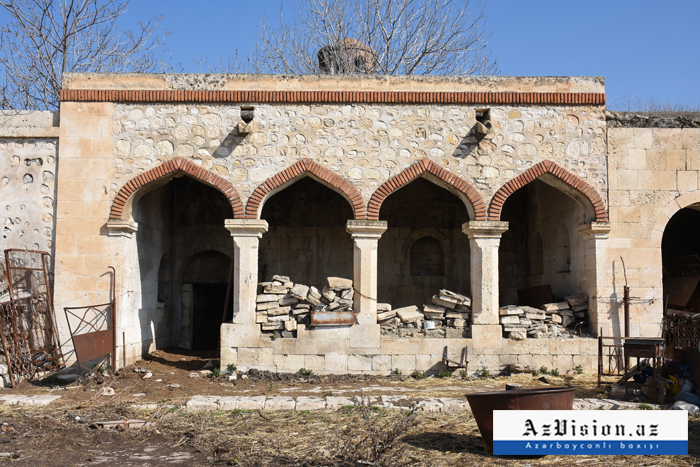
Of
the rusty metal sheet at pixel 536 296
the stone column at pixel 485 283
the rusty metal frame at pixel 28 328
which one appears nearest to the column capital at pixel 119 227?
the rusty metal frame at pixel 28 328

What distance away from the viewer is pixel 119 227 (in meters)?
10.0

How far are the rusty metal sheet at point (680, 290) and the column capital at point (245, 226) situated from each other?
7297 millimetres

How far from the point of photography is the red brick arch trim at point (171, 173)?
10.0 metres

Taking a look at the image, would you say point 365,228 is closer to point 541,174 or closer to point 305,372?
point 305,372

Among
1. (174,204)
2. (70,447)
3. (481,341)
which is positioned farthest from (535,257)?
(70,447)

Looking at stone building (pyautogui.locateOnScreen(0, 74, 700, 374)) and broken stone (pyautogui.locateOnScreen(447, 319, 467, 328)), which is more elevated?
stone building (pyautogui.locateOnScreen(0, 74, 700, 374))

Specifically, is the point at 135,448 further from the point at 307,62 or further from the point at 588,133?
the point at 307,62

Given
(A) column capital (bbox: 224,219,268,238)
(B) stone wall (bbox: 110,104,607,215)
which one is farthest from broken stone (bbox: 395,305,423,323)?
(A) column capital (bbox: 224,219,268,238)

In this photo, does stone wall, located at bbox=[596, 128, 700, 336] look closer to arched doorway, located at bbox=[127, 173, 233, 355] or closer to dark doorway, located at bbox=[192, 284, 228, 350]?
arched doorway, located at bbox=[127, 173, 233, 355]

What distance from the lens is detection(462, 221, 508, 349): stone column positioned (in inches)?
393

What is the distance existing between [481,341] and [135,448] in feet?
19.5

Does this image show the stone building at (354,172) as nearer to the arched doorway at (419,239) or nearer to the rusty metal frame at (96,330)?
the rusty metal frame at (96,330)

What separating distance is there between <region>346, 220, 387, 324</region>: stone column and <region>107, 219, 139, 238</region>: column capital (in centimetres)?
371

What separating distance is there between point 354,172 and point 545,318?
412cm
